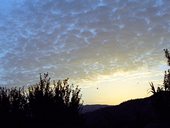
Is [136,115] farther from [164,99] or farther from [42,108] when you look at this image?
[42,108]

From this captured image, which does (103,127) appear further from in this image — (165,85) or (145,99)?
(145,99)

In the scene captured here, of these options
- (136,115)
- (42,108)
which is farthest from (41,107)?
(136,115)

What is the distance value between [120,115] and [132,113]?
154cm

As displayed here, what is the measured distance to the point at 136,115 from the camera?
26375 mm

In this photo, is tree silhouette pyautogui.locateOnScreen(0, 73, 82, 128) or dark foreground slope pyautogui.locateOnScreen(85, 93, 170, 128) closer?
tree silhouette pyautogui.locateOnScreen(0, 73, 82, 128)

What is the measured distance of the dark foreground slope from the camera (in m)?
19.1

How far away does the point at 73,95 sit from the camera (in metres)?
15.7

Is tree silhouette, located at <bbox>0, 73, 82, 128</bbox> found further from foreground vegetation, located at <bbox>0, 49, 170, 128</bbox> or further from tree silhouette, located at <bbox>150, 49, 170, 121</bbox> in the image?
tree silhouette, located at <bbox>150, 49, 170, 121</bbox>

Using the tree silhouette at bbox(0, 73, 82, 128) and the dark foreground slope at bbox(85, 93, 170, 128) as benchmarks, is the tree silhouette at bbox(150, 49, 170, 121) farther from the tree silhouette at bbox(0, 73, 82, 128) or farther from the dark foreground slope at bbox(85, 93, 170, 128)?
the tree silhouette at bbox(0, 73, 82, 128)

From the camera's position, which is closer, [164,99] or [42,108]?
[42,108]

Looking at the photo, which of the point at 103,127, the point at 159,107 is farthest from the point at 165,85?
the point at 103,127

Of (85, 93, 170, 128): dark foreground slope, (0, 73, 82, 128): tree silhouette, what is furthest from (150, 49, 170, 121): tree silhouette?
(0, 73, 82, 128): tree silhouette

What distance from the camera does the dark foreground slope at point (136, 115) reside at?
62.8 feet

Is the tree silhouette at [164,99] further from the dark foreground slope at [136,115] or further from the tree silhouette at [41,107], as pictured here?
the tree silhouette at [41,107]
